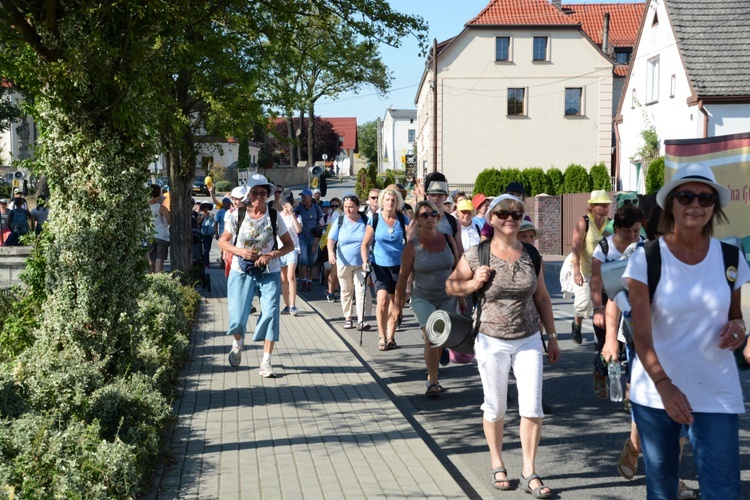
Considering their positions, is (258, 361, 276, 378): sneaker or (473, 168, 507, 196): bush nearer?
(258, 361, 276, 378): sneaker

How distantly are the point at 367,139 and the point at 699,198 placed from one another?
164985mm

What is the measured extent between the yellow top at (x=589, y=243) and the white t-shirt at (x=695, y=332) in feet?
19.8

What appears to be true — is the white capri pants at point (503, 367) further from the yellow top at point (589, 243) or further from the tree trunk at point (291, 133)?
the tree trunk at point (291, 133)

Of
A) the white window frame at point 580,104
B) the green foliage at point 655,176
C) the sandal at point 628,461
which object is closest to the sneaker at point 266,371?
the sandal at point 628,461

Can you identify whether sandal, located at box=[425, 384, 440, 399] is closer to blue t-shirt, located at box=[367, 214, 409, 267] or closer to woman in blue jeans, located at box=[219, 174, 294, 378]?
woman in blue jeans, located at box=[219, 174, 294, 378]

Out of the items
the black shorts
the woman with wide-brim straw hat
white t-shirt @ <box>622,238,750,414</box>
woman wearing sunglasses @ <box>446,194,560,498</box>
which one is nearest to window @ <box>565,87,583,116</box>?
the black shorts

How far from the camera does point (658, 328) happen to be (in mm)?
3971

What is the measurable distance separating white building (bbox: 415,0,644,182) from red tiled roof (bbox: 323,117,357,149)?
379ft

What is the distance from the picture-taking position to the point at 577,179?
43562 millimetres

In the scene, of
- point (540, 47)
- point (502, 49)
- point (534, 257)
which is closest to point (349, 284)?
point (534, 257)

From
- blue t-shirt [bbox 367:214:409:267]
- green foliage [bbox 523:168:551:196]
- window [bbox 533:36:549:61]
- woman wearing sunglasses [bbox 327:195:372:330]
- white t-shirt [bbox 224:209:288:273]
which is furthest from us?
window [bbox 533:36:549:61]

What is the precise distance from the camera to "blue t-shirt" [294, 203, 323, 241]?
19.1 m

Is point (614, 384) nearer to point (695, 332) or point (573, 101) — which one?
point (695, 332)

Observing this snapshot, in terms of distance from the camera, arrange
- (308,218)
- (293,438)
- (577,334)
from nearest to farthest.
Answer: (293,438) < (577,334) < (308,218)
